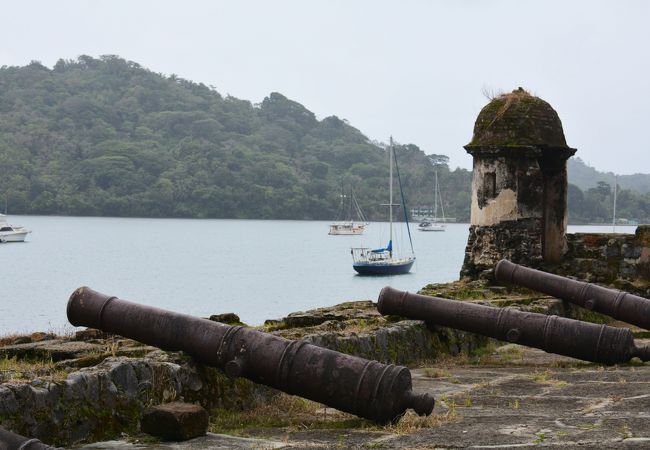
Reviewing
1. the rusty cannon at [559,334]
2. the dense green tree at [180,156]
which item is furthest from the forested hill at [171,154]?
the rusty cannon at [559,334]

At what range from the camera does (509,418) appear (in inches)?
250

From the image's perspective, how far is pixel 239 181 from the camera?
117250 mm

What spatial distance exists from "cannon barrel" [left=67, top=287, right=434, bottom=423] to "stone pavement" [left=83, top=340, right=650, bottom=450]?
165 mm

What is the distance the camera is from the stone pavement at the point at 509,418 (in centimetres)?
556

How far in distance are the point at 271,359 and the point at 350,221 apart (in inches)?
4540

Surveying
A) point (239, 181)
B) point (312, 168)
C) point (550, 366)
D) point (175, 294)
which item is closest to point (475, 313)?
point (550, 366)

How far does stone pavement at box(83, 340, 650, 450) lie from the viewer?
5559mm

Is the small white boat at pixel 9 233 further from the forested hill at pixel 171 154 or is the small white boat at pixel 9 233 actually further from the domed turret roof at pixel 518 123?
the domed turret roof at pixel 518 123

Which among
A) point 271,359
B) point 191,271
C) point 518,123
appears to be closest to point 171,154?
point 191,271

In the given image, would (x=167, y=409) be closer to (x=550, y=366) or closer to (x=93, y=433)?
(x=93, y=433)

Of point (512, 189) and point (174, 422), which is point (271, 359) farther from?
point (512, 189)

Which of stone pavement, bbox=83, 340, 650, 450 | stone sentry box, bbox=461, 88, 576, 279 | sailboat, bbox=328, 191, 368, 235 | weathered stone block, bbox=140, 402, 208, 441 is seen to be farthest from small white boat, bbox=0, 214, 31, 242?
weathered stone block, bbox=140, 402, 208, 441

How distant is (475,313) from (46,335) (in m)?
3.50

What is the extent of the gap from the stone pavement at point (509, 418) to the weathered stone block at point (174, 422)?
71 millimetres
